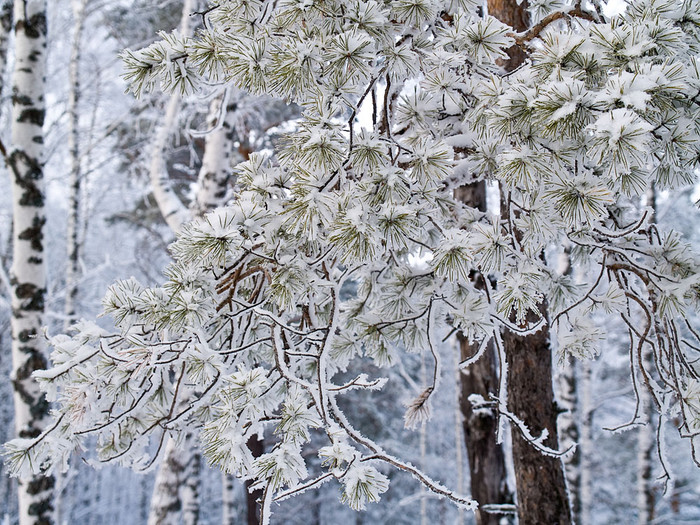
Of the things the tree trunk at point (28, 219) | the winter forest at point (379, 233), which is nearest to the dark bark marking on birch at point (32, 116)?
the tree trunk at point (28, 219)

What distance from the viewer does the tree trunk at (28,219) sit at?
342 centimetres

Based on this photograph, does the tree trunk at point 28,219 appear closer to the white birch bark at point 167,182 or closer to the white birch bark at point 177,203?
the white birch bark at point 177,203

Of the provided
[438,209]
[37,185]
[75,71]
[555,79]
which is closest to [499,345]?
[438,209]

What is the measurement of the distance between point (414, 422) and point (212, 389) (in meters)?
0.93

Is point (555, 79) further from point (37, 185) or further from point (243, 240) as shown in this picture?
point (37, 185)

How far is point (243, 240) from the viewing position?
5.34 ft

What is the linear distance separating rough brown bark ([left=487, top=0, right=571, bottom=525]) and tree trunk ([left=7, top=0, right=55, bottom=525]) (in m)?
3.23

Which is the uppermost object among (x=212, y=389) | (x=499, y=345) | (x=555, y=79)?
(x=555, y=79)

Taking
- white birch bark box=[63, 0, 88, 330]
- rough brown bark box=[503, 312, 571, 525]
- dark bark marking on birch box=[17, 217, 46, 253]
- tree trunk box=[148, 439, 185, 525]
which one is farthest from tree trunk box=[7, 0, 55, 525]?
white birch bark box=[63, 0, 88, 330]

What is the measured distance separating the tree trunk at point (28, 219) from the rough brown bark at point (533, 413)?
323 cm

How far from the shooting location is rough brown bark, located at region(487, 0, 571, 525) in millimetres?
2705

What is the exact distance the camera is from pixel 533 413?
2.82m

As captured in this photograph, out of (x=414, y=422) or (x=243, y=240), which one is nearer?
(x=243, y=240)

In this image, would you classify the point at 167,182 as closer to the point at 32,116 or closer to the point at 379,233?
the point at 32,116
